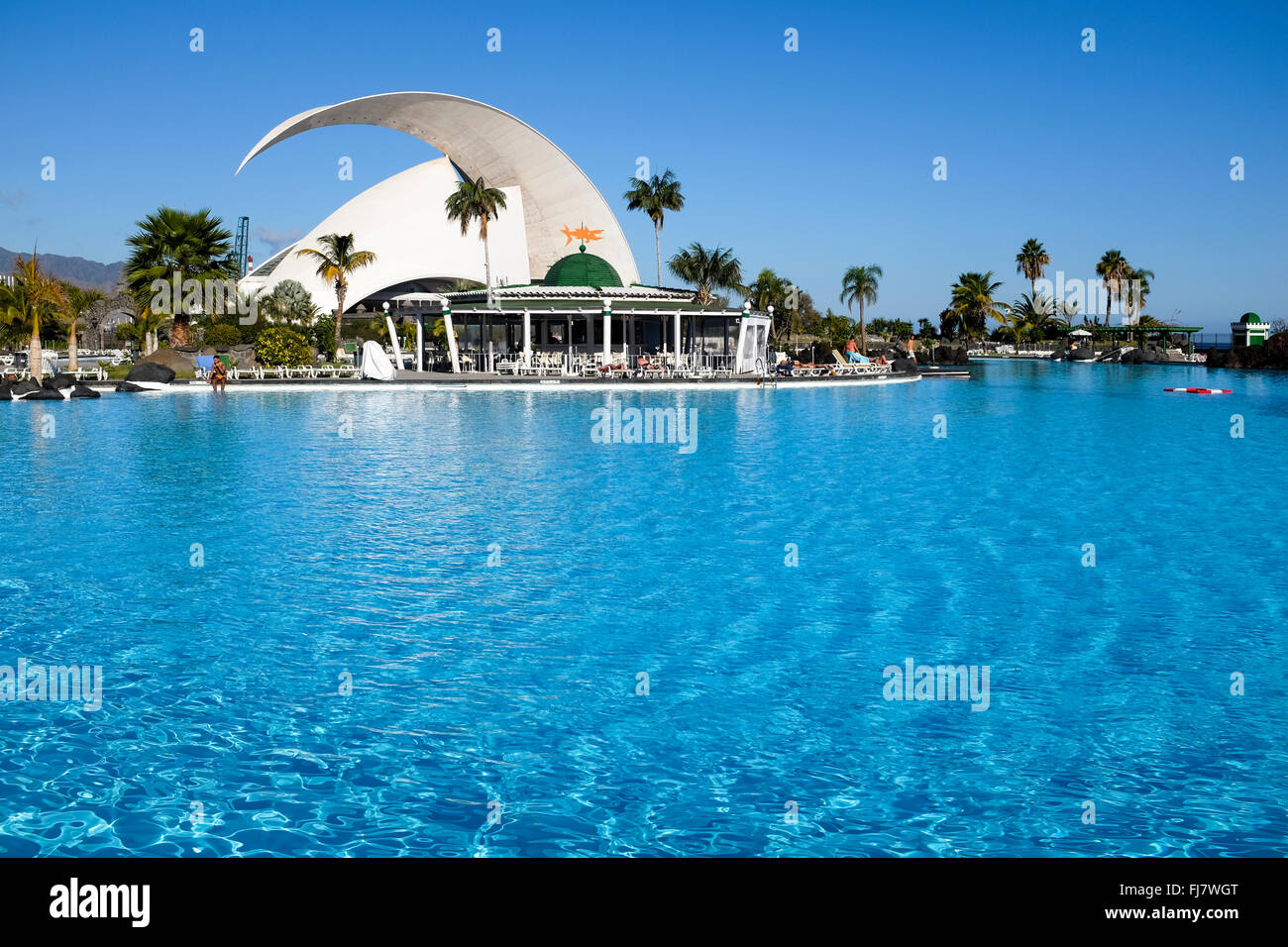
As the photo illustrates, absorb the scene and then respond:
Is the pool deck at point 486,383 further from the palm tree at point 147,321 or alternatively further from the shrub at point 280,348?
the palm tree at point 147,321

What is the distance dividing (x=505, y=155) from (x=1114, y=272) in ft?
183

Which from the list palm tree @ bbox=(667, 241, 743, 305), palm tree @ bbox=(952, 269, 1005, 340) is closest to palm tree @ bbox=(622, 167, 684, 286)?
palm tree @ bbox=(667, 241, 743, 305)

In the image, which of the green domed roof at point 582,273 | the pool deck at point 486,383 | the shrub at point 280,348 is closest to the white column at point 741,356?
the pool deck at point 486,383

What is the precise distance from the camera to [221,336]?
50906 millimetres

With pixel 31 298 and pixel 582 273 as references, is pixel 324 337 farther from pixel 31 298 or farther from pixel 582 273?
pixel 31 298

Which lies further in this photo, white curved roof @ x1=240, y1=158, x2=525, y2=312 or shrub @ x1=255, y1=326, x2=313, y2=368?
white curved roof @ x1=240, y1=158, x2=525, y2=312

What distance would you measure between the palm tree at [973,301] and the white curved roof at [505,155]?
29.4 metres

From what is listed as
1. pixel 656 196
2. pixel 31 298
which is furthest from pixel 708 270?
pixel 31 298

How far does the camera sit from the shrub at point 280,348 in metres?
40.8

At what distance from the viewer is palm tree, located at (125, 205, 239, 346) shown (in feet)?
136

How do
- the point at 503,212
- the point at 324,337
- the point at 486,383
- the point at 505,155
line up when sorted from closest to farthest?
the point at 486,383
the point at 324,337
the point at 505,155
the point at 503,212

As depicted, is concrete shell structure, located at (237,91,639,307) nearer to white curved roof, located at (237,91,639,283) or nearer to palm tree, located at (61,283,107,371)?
white curved roof, located at (237,91,639,283)

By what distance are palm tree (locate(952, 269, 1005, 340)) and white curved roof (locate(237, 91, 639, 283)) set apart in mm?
29387
